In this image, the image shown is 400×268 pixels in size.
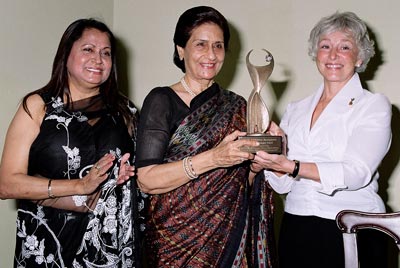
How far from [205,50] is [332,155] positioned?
0.56 meters

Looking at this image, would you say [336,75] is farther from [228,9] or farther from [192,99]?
[228,9]

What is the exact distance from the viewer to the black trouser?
5.13 feet

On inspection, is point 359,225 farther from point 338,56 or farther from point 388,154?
point 388,154

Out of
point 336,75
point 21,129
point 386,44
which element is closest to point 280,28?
point 386,44

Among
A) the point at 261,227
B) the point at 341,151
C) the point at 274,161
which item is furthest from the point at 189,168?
the point at 341,151

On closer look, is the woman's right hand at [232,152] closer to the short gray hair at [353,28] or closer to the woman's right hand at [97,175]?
the woman's right hand at [97,175]

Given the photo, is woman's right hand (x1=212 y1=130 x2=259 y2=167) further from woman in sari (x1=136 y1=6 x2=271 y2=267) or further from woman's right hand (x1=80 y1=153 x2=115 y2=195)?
woman's right hand (x1=80 y1=153 x2=115 y2=195)

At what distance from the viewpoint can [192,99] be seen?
1.64m

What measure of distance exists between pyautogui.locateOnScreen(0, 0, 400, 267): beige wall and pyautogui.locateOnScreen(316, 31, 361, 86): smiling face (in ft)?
2.24

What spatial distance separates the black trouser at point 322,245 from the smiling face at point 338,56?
0.50 m

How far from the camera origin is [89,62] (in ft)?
5.47

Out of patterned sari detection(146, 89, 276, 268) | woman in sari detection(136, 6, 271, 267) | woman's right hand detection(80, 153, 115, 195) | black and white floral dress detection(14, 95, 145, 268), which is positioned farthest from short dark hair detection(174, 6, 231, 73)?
woman's right hand detection(80, 153, 115, 195)

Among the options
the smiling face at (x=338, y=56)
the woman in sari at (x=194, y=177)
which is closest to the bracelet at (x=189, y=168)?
the woman in sari at (x=194, y=177)

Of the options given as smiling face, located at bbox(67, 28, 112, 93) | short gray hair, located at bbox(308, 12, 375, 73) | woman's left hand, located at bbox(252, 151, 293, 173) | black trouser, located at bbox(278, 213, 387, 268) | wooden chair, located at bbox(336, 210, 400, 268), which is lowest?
black trouser, located at bbox(278, 213, 387, 268)
